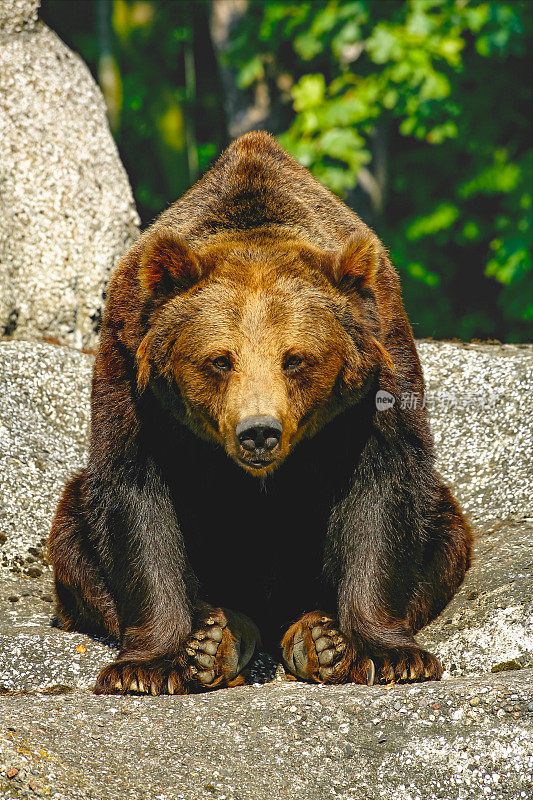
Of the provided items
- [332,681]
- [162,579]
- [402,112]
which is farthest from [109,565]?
[402,112]

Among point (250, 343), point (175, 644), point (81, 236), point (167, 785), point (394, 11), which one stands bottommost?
point (167, 785)

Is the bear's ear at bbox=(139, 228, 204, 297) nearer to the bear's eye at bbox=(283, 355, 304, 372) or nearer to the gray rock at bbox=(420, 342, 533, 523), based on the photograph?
the bear's eye at bbox=(283, 355, 304, 372)

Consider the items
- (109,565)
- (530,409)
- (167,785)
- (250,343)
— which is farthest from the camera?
(530,409)

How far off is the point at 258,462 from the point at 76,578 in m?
Answer: 1.61

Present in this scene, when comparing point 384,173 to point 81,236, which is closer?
point 81,236

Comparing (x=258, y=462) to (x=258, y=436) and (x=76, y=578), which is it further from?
(x=76, y=578)

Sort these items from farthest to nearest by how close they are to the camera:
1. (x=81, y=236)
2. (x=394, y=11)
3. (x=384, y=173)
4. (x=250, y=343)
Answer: (x=384, y=173)
(x=394, y=11)
(x=81, y=236)
(x=250, y=343)

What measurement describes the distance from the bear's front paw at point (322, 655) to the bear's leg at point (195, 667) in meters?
0.21

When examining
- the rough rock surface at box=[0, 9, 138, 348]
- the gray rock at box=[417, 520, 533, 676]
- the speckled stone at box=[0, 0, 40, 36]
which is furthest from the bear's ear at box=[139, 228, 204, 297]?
the speckled stone at box=[0, 0, 40, 36]

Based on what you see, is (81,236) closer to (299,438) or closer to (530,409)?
(530,409)

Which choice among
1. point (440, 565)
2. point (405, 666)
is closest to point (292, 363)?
point (405, 666)

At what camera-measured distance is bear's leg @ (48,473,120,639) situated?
5.03 meters

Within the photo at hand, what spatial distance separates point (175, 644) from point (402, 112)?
32.2 feet

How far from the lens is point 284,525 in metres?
4.77
